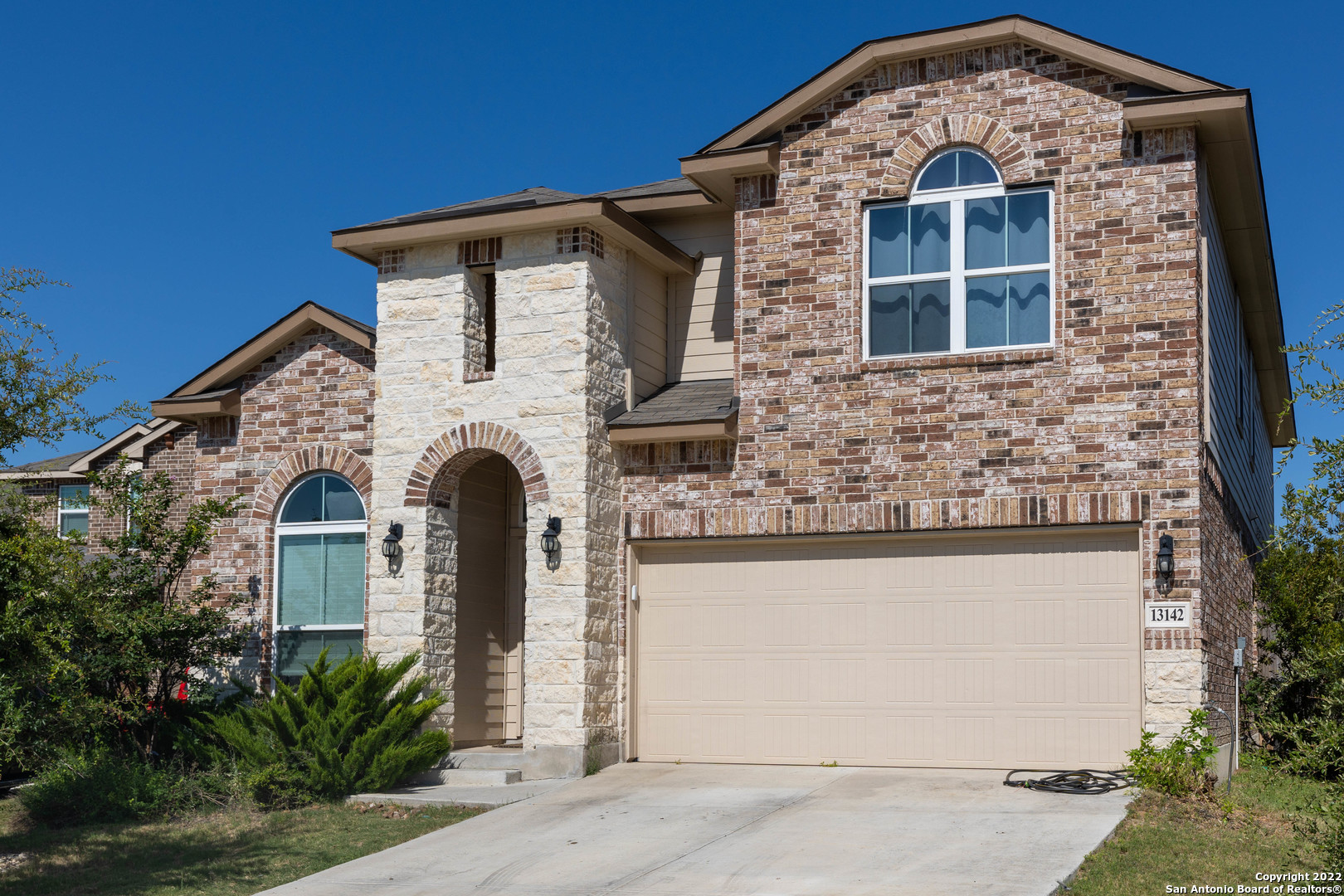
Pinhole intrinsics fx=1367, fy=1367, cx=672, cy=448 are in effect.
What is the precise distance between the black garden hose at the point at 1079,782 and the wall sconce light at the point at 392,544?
6.36m

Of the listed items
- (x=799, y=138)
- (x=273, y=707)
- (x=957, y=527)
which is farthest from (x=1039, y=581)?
(x=273, y=707)

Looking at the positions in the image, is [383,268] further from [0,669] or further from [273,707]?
[0,669]

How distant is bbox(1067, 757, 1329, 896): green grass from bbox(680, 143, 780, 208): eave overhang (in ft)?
22.8

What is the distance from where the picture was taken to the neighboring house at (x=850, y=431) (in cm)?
1246

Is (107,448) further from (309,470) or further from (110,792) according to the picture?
(110,792)

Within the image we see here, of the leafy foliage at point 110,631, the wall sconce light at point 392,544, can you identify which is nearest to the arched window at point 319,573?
the leafy foliage at point 110,631

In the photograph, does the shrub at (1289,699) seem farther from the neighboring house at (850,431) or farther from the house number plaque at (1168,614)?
the house number plaque at (1168,614)

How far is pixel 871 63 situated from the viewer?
1366cm

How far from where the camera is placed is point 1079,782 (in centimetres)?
1161

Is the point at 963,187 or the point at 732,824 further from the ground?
the point at 963,187

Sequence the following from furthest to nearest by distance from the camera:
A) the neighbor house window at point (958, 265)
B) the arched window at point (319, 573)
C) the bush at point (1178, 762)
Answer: the arched window at point (319, 573) < the neighbor house window at point (958, 265) < the bush at point (1178, 762)

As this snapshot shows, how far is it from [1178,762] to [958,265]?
16.3ft

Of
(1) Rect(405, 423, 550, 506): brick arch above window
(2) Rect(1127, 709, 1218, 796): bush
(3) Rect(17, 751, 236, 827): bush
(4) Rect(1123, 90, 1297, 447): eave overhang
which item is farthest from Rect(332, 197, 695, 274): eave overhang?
(2) Rect(1127, 709, 1218, 796): bush

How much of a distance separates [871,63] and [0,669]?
9.57 meters
